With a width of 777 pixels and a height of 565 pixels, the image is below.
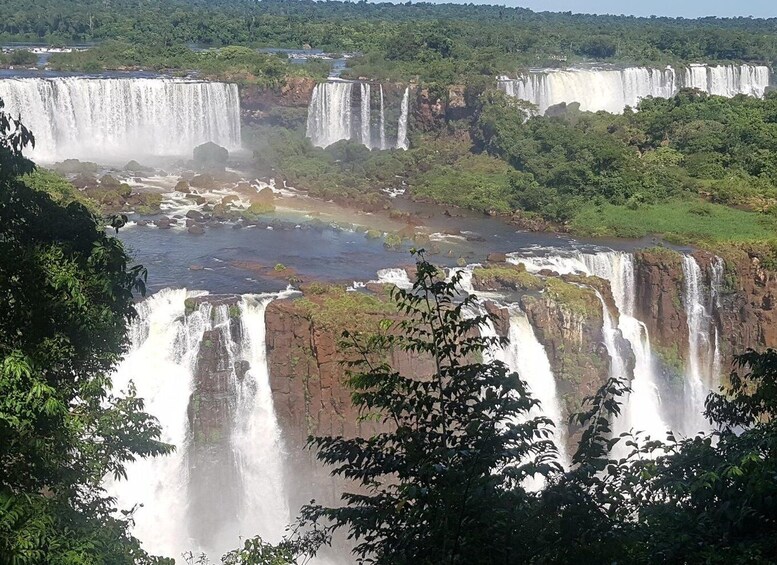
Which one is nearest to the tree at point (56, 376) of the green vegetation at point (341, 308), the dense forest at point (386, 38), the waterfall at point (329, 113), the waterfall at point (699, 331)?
the green vegetation at point (341, 308)

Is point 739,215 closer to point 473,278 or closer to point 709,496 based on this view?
point 473,278

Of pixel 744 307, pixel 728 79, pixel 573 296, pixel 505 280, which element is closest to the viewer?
pixel 573 296

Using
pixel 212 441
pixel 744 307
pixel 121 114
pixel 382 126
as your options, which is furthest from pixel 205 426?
pixel 382 126

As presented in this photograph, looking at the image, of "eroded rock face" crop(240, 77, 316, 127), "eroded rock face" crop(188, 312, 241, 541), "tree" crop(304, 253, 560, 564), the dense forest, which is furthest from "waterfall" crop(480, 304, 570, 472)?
the dense forest

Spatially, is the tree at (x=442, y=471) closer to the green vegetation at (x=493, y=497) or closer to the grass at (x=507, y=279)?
the green vegetation at (x=493, y=497)

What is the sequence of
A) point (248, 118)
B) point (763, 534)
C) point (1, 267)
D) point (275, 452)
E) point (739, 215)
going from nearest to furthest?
point (763, 534), point (1, 267), point (275, 452), point (739, 215), point (248, 118)

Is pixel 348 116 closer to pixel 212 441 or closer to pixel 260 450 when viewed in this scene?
pixel 260 450

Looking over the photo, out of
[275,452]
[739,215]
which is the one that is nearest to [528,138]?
[739,215]
